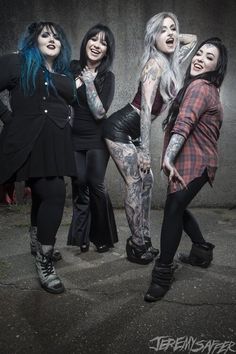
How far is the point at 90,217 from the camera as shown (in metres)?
3.68

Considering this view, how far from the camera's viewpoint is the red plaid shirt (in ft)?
8.72

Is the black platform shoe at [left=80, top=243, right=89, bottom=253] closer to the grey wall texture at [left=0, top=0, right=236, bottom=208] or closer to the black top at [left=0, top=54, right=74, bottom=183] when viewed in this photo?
the black top at [left=0, top=54, right=74, bottom=183]

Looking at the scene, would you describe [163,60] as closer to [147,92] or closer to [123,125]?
[147,92]

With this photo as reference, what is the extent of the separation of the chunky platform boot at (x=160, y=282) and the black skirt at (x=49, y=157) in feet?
3.14

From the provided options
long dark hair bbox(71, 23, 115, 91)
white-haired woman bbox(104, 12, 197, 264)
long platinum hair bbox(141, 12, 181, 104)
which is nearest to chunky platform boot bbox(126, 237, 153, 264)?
white-haired woman bbox(104, 12, 197, 264)

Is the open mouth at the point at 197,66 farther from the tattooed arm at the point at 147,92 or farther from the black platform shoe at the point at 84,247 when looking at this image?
the black platform shoe at the point at 84,247

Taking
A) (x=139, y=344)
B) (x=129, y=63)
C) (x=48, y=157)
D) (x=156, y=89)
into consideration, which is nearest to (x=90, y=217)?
(x=48, y=157)

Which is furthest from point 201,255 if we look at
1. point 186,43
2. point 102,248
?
point 186,43

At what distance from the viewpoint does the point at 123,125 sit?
3.37m

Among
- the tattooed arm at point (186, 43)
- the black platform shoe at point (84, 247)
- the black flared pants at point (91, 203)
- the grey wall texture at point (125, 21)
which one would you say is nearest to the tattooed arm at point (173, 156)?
the black flared pants at point (91, 203)

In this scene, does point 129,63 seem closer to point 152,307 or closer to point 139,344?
point 152,307

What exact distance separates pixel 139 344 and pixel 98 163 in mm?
1735

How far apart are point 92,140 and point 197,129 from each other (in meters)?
1.06

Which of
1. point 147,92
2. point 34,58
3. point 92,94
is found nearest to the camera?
point 34,58
